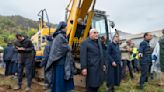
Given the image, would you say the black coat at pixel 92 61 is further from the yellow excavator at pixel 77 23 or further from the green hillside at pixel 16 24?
the green hillside at pixel 16 24

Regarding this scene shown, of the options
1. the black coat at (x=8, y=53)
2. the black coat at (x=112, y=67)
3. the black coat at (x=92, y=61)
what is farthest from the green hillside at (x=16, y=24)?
the black coat at (x=92, y=61)

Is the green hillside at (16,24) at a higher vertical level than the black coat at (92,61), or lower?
higher

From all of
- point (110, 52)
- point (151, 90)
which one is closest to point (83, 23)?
point (110, 52)

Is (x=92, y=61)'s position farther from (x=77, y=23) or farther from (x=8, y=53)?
(x=8, y=53)

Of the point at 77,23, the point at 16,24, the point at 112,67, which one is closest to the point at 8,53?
the point at 77,23

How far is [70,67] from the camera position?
270 inches

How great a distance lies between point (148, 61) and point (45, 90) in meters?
3.30

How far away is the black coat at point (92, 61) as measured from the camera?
6844 mm

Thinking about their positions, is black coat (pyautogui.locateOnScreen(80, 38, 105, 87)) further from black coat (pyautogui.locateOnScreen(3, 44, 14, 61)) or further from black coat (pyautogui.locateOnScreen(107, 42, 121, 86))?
black coat (pyautogui.locateOnScreen(3, 44, 14, 61))

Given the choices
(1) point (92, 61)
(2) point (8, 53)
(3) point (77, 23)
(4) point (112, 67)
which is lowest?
(4) point (112, 67)

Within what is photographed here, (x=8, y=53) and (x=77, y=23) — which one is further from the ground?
(x=77, y=23)

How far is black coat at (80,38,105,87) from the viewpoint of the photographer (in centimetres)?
684

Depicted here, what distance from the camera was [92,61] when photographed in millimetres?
6887

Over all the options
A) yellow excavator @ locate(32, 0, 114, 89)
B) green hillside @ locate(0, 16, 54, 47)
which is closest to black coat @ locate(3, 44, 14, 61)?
yellow excavator @ locate(32, 0, 114, 89)
